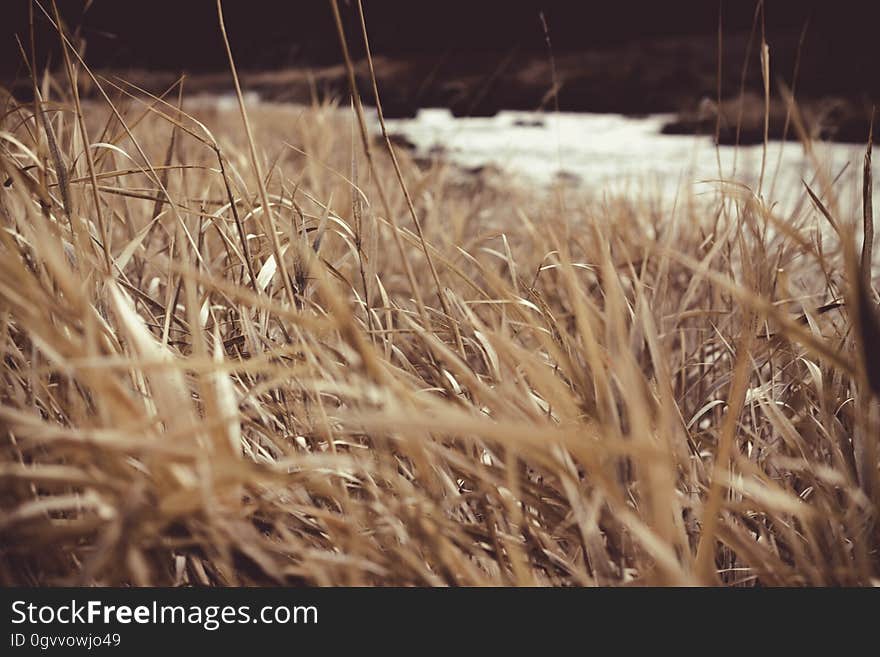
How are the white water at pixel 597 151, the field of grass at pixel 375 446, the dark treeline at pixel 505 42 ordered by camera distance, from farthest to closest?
the white water at pixel 597 151 → the dark treeline at pixel 505 42 → the field of grass at pixel 375 446

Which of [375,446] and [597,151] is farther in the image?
[597,151]

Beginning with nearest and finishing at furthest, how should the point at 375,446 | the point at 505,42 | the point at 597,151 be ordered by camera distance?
the point at 375,446
the point at 597,151
the point at 505,42

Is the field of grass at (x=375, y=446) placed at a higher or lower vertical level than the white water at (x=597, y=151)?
lower

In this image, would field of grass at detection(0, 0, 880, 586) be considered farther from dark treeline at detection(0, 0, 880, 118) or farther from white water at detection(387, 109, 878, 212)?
white water at detection(387, 109, 878, 212)

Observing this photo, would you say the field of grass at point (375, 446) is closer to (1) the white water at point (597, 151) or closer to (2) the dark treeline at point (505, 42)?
(2) the dark treeline at point (505, 42)

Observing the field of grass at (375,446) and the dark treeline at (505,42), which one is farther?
the dark treeline at (505,42)

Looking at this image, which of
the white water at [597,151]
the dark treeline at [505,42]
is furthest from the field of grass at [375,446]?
the white water at [597,151]

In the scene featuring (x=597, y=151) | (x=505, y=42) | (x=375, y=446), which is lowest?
(x=375, y=446)

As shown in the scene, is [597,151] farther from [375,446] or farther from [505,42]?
[375,446]

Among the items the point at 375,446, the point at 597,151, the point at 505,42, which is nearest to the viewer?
the point at 375,446

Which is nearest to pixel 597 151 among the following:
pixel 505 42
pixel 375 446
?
pixel 505 42

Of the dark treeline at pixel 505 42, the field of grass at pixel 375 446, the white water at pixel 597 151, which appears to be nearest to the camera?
the field of grass at pixel 375 446

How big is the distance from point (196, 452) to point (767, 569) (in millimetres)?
245

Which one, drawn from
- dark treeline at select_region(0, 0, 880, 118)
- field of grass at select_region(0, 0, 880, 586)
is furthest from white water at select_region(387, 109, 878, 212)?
field of grass at select_region(0, 0, 880, 586)
